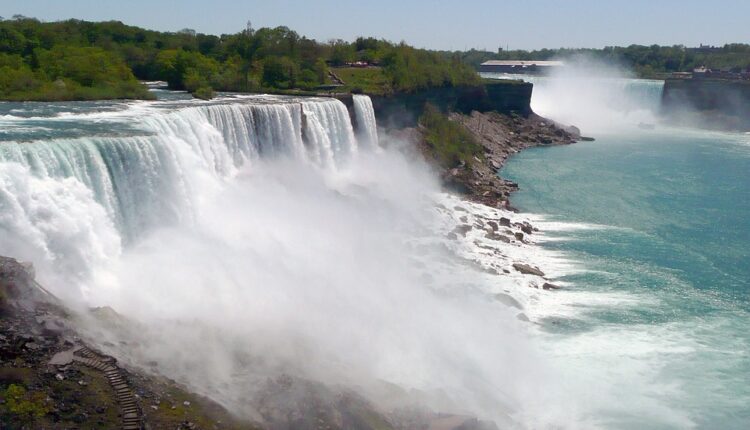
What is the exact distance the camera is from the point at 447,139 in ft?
123

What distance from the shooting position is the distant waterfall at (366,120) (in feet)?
107

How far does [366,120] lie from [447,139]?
20.3ft

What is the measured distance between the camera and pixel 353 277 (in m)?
18.8

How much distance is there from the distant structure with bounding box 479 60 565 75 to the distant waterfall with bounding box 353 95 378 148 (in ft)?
210

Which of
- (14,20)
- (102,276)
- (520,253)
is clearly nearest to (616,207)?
(520,253)

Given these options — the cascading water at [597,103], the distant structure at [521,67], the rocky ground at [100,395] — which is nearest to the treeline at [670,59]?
the distant structure at [521,67]

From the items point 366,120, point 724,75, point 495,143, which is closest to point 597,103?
point 724,75

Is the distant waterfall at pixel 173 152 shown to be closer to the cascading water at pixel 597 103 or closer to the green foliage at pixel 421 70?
the green foliage at pixel 421 70

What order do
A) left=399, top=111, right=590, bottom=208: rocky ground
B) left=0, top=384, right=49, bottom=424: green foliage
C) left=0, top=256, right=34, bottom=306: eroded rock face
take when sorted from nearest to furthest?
left=0, top=384, right=49, bottom=424: green foliage, left=0, top=256, right=34, bottom=306: eroded rock face, left=399, top=111, right=590, bottom=208: rocky ground

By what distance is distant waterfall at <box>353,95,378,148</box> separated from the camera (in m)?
32.7

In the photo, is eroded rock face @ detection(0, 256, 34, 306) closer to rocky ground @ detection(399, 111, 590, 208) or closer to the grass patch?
rocky ground @ detection(399, 111, 590, 208)

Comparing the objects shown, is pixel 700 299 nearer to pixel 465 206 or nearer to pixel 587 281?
pixel 587 281

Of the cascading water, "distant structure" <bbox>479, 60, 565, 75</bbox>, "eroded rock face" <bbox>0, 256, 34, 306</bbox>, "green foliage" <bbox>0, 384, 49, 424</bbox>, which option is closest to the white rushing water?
"eroded rock face" <bbox>0, 256, 34, 306</bbox>

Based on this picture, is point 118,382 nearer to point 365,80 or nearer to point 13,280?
point 13,280
